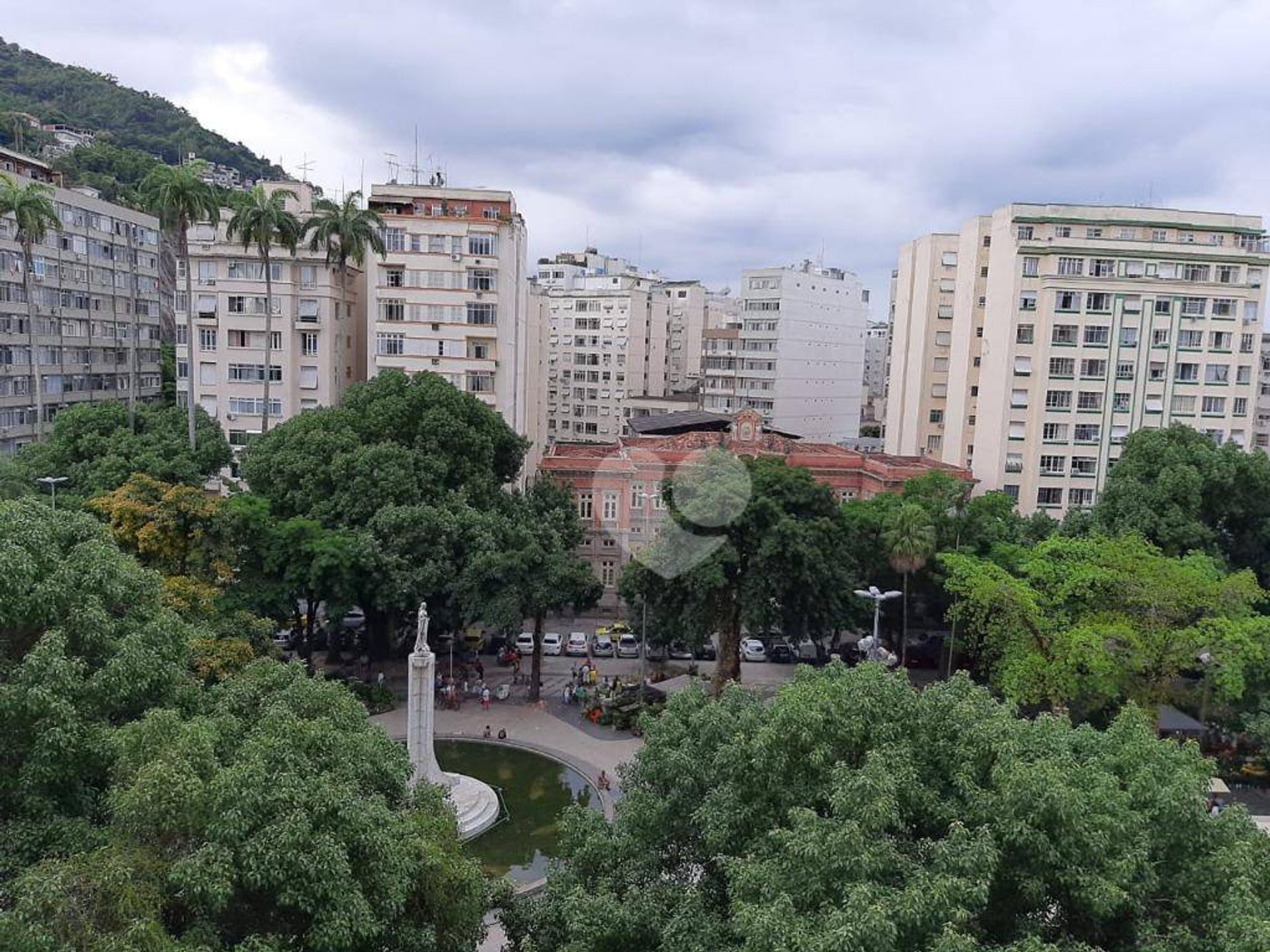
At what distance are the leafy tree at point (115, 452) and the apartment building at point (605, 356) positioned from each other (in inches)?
1675

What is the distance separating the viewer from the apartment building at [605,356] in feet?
263

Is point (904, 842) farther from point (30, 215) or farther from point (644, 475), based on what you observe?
point (30, 215)

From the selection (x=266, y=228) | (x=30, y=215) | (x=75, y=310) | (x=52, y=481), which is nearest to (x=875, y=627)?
(x=52, y=481)

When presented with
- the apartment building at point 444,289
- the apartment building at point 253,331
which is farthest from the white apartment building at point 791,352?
the apartment building at point 253,331

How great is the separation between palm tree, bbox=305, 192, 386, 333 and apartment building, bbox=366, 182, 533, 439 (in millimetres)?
1046

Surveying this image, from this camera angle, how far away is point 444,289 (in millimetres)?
42469

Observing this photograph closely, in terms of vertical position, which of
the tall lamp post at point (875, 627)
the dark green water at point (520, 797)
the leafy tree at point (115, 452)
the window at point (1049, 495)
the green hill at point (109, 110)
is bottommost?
the dark green water at point (520, 797)

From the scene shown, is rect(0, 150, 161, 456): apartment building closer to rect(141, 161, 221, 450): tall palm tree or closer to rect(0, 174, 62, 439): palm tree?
rect(0, 174, 62, 439): palm tree

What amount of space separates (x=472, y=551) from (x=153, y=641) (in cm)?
1712

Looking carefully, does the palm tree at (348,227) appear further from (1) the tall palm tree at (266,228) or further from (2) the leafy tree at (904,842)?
(2) the leafy tree at (904,842)

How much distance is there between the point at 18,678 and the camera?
41.2ft

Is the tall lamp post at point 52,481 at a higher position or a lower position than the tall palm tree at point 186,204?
lower

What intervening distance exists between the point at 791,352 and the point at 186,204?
155ft

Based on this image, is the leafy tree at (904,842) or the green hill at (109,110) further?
the green hill at (109,110)
